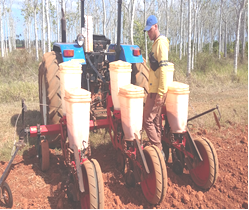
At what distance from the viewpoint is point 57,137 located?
374 cm

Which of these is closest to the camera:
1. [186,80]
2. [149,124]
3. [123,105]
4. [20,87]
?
[123,105]

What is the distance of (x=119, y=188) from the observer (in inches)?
121

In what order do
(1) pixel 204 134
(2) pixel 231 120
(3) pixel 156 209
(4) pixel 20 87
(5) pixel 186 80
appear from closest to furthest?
1. (3) pixel 156 209
2. (1) pixel 204 134
3. (2) pixel 231 120
4. (4) pixel 20 87
5. (5) pixel 186 80

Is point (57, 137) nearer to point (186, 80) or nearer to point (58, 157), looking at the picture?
point (58, 157)

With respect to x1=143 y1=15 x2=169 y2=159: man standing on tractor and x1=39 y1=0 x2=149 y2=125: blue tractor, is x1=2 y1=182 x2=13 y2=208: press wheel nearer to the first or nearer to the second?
x1=39 y1=0 x2=149 y2=125: blue tractor

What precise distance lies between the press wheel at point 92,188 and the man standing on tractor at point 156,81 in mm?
1016

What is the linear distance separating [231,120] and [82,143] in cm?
391

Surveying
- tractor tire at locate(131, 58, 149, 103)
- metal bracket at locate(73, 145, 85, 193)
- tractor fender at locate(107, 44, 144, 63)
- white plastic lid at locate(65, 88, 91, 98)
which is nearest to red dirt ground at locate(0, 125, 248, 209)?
metal bracket at locate(73, 145, 85, 193)

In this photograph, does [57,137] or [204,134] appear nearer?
[57,137]

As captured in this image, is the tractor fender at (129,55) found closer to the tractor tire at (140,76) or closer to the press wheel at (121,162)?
the tractor tire at (140,76)

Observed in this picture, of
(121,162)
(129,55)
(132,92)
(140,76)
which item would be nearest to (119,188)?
(121,162)

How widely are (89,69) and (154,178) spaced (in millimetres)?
2137

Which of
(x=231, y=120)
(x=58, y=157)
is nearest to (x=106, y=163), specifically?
(x=58, y=157)

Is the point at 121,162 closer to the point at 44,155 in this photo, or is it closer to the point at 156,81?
the point at 44,155
